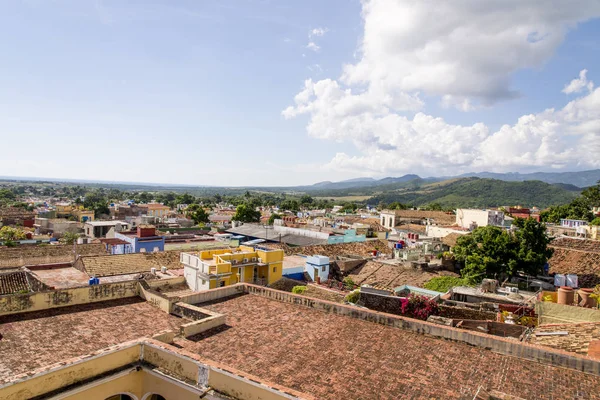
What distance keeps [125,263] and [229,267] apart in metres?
8.59

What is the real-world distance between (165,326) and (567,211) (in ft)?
205

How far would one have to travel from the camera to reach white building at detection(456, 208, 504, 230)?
1946 inches

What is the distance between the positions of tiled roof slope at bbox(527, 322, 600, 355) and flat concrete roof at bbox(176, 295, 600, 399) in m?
2.51

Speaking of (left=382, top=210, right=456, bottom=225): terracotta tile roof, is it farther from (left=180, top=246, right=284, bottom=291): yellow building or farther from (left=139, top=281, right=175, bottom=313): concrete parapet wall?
(left=139, top=281, right=175, bottom=313): concrete parapet wall

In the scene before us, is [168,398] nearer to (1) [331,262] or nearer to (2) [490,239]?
(1) [331,262]

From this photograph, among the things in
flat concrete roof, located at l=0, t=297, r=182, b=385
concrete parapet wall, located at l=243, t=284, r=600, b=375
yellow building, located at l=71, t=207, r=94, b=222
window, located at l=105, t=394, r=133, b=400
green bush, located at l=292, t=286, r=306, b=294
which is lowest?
yellow building, located at l=71, t=207, r=94, b=222

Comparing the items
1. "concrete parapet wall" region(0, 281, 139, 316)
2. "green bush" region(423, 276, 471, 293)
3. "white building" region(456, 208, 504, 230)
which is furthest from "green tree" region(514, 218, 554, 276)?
"white building" region(456, 208, 504, 230)

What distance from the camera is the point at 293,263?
2803 centimetres

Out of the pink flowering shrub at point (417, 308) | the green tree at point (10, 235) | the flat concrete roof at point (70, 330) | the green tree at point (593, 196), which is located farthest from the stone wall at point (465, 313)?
the green tree at point (593, 196)

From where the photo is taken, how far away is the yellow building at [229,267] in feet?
61.7

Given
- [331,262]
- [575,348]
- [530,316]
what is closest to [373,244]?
[331,262]

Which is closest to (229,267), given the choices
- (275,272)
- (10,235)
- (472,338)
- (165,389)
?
(275,272)

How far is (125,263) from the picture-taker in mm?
23969

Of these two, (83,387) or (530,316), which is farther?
(530,316)
